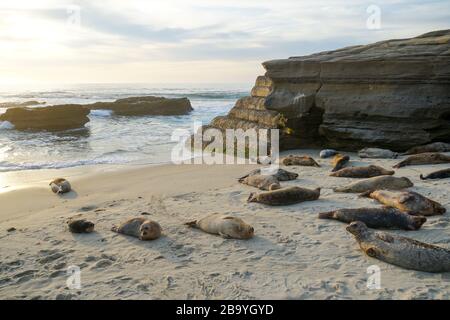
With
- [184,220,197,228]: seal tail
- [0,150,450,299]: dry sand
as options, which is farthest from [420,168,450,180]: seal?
[184,220,197,228]: seal tail

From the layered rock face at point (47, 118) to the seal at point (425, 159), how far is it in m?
19.8

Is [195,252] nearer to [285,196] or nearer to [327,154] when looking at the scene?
[285,196]

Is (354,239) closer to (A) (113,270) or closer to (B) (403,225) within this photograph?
(B) (403,225)

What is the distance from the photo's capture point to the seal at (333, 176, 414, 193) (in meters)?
7.96

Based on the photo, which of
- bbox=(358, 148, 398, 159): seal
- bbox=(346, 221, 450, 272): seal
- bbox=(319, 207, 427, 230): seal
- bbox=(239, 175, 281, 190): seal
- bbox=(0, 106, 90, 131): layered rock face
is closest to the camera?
bbox=(346, 221, 450, 272): seal

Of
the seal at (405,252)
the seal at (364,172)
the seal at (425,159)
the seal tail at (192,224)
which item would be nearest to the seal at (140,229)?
the seal tail at (192,224)

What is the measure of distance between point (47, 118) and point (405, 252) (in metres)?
24.7

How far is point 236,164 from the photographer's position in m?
12.2

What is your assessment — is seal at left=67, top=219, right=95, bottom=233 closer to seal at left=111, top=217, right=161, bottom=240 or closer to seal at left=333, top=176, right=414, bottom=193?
seal at left=111, top=217, right=161, bottom=240

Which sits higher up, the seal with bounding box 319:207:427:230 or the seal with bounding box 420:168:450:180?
the seal with bounding box 420:168:450:180

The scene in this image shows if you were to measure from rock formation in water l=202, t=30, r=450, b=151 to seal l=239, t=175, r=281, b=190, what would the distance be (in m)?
4.70

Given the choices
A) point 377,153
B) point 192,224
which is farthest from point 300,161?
point 192,224

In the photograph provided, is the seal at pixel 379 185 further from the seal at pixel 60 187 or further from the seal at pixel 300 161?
the seal at pixel 60 187
